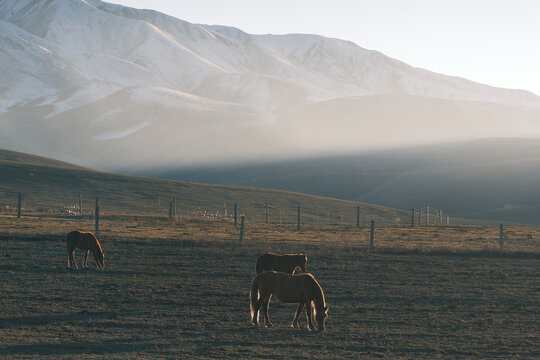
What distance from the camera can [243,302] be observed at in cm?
1842

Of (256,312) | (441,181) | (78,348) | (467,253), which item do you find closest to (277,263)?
(256,312)

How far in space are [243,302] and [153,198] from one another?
6197cm

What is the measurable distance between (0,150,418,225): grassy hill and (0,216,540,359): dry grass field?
111 ft

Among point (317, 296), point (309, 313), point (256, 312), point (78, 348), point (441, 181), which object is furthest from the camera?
point (441, 181)

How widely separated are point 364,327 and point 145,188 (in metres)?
72.6

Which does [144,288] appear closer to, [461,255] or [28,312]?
[28,312]

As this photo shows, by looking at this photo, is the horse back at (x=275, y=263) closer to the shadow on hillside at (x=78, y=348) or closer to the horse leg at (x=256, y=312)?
the horse leg at (x=256, y=312)

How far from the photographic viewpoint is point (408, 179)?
153125 millimetres

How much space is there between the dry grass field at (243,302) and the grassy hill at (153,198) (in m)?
33.9

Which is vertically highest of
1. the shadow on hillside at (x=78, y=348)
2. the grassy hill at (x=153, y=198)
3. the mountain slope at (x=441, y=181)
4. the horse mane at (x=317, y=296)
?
the mountain slope at (x=441, y=181)

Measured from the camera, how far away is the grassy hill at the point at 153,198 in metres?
68.7

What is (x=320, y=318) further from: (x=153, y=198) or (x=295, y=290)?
(x=153, y=198)

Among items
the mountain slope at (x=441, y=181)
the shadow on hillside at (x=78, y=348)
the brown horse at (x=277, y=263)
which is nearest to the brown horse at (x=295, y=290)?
the shadow on hillside at (x=78, y=348)

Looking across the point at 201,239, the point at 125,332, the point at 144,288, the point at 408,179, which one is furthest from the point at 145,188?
the point at 408,179
